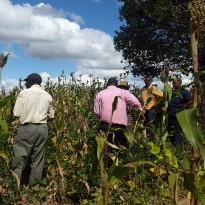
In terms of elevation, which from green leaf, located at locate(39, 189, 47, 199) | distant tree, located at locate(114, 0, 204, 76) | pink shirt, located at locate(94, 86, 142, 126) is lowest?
green leaf, located at locate(39, 189, 47, 199)

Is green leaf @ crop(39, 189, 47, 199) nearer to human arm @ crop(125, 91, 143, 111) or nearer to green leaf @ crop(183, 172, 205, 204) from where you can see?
human arm @ crop(125, 91, 143, 111)

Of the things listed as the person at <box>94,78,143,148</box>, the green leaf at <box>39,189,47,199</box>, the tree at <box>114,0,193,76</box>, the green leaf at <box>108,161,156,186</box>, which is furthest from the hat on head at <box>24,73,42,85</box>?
the tree at <box>114,0,193,76</box>

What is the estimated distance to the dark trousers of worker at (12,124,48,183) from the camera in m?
6.06

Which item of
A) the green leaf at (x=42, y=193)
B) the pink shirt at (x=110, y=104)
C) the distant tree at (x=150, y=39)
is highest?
the distant tree at (x=150, y=39)

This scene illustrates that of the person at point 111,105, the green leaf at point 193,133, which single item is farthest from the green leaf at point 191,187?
the person at point 111,105

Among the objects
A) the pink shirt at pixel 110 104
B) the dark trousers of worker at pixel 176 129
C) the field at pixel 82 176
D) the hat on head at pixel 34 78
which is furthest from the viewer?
the dark trousers of worker at pixel 176 129

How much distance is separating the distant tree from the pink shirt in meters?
13.9

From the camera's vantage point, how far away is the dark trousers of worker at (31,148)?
606 centimetres

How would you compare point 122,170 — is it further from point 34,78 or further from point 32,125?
point 34,78

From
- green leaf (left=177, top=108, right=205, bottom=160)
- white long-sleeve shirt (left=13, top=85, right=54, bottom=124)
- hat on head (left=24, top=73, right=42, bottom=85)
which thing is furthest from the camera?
hat on head (left=24, top=73, right=42, bottom=85)

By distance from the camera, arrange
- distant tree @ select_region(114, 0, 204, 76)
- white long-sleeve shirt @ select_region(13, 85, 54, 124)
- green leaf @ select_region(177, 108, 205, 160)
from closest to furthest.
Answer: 1. green leaf @ select_region(177, 108, 205, 160)
2. white long-sleeve shirt @ select_region(13, 85, 54, 124)
3. distant tree @ select_region(114, 0, 204, 76)

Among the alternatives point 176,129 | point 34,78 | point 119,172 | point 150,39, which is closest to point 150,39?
point 150,39

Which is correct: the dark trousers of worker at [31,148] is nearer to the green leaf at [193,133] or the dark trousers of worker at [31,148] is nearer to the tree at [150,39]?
the green leaf at [193,133]

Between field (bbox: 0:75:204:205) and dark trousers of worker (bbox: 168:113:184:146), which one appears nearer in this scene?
field (bbox: 0:75:204:205)
